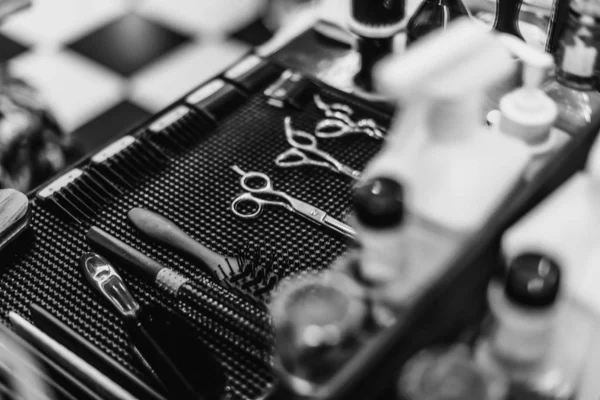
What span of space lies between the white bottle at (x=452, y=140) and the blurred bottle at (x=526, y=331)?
3.1 inches

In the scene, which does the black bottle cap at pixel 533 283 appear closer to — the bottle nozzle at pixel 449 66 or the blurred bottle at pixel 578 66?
the bottle nozzle at pixel 449 66

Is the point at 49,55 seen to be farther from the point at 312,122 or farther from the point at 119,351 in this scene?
the point at 119,351

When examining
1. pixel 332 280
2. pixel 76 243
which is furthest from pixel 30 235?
pixel 332 280

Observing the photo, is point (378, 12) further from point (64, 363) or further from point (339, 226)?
point (64, 363)

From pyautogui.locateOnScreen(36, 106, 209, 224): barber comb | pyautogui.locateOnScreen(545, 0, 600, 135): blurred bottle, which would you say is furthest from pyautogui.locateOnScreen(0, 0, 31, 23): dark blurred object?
pyautogui.locateOnScreen(545, 0, 600, 135): blurred bottle

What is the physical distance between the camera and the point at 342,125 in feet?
3.41

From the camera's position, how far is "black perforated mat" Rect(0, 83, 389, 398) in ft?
2.66

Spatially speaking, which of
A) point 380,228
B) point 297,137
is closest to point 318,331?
point 380,228

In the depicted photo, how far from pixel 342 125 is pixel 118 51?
1634mm

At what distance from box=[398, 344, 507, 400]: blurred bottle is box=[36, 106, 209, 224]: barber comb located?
562 millimetres

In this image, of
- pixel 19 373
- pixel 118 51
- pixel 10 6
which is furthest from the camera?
pixel 118 51

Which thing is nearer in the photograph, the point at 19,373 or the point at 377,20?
the point at 19,373

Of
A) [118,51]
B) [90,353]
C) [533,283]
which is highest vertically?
[533,283]

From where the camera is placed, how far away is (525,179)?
619mm
